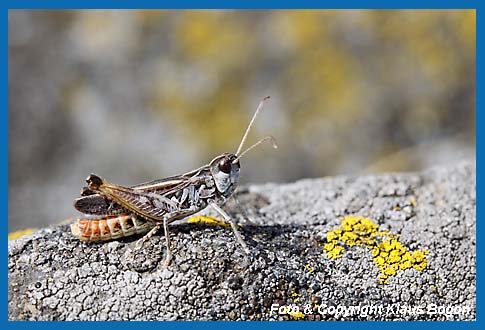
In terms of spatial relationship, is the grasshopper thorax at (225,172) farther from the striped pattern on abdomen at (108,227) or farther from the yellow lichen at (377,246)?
the yellow lichen at (377,246)

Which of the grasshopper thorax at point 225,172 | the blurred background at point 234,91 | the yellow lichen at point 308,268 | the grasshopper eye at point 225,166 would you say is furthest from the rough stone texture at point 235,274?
the blurred background at point 234,91

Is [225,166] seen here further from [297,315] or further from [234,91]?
[234,91]

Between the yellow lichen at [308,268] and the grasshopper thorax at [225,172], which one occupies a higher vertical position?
the grasshopper thorax at [225,172]

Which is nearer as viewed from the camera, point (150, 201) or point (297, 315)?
point (297, 315)

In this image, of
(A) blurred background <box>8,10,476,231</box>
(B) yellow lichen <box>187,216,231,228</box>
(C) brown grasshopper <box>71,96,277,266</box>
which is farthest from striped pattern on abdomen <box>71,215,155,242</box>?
(A) blurred background <box>8,10,476,231</box>

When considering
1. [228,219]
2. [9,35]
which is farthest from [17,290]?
[9,35]

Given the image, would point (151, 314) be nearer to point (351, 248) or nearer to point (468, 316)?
point (351, 248)

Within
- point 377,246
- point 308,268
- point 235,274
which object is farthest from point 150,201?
point 377,246
